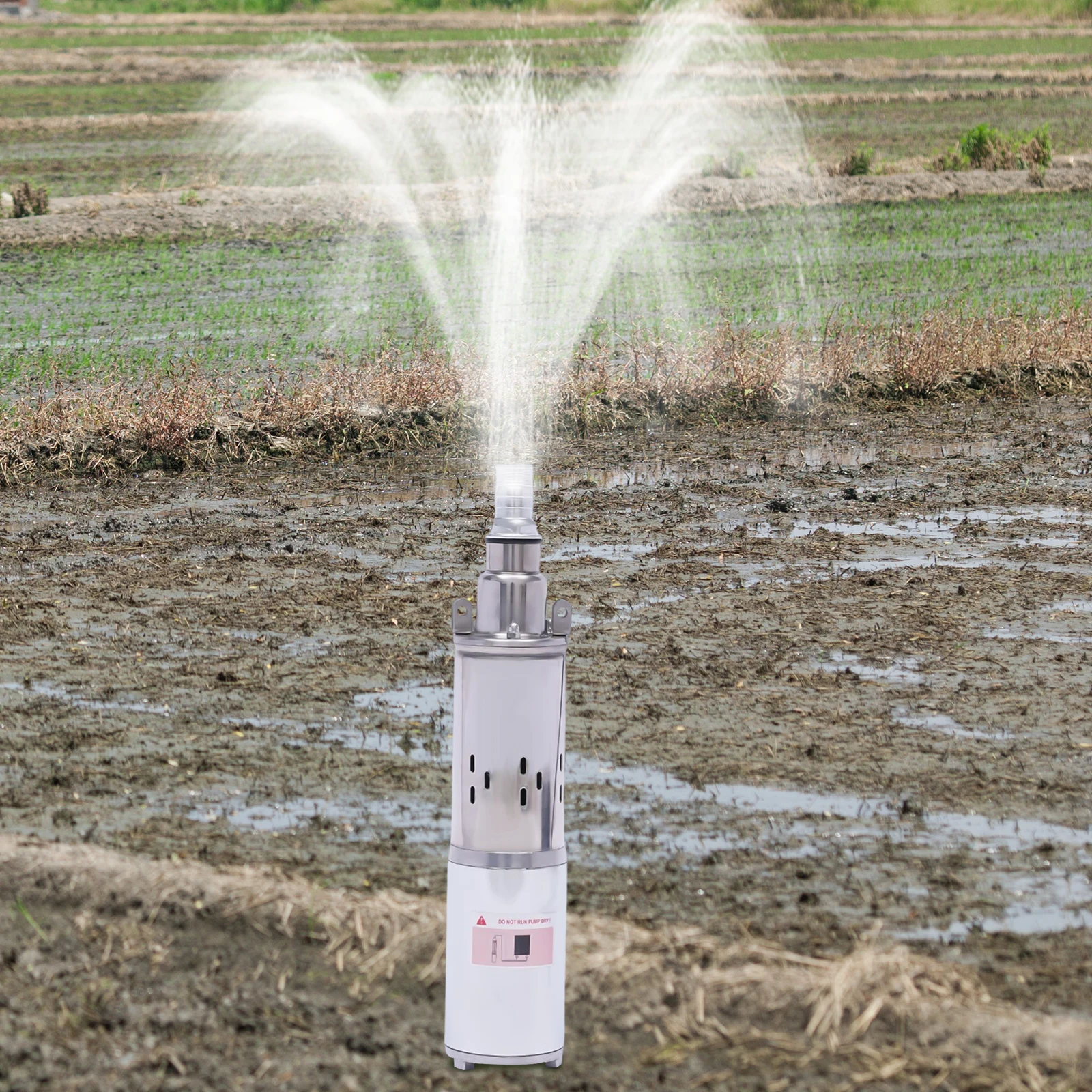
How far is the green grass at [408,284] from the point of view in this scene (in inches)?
586

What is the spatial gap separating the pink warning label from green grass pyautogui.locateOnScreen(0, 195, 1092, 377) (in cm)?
931

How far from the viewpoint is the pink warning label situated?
11.9ft

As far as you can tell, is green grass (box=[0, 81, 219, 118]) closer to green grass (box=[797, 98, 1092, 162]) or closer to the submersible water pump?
green grass (box=[797, 98, 1092, 162])

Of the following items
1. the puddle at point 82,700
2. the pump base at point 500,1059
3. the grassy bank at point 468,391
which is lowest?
the pump base at point 500,1059

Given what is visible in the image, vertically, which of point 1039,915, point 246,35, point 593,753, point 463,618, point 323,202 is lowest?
point 1039,915

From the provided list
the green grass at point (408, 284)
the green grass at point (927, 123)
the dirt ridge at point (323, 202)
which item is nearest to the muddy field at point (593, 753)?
the green grass at point (408, 284)

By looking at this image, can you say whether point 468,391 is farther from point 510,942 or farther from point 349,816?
point 510,942

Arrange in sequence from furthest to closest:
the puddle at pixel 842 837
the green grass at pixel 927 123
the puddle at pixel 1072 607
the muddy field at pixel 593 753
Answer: the green grass at pixel 927 123
the puddle at pixel 1072 607
the puddle at pixel 842 837
the muddy field at pixel 593 753

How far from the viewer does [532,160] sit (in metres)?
28.5

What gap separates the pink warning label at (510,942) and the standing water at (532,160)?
7.17m

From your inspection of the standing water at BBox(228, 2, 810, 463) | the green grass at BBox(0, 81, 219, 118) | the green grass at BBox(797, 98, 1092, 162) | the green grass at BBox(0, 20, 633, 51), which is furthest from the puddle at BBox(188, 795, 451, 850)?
the green grass at BBox(0, 20, 633, 51)

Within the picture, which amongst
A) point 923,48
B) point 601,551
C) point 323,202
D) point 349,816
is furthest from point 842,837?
point 923,48

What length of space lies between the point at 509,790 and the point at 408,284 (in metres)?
15.1

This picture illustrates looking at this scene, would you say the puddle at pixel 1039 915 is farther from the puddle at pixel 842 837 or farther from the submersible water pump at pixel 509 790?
the submersible water pump at pixel 509 790
